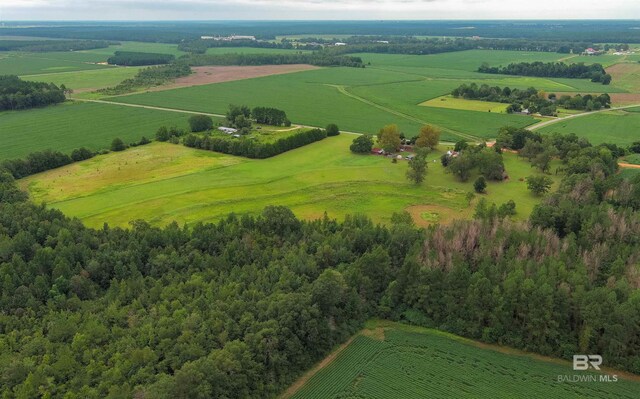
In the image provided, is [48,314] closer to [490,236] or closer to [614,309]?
[490,236]

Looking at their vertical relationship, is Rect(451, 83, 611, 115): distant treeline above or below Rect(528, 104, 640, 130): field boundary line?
above

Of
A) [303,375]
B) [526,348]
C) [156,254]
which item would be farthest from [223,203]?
[526,348]

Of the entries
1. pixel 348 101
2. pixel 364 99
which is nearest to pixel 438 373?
pixel 348 101

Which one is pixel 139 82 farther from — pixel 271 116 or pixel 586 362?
pixel 586 362

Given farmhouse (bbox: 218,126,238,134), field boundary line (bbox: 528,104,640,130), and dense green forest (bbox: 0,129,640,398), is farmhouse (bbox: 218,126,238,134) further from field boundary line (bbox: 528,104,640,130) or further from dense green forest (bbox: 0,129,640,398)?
field boundary line (bbox: 528,104,640,130)

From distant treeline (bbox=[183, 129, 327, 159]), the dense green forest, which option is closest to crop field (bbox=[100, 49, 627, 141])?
distant treeline (bbox=[183, 129, 327, 159])

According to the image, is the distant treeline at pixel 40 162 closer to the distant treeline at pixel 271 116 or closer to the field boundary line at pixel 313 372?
the distant treeline at pixel 271 116
